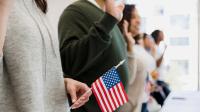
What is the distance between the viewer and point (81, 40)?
1447 mm

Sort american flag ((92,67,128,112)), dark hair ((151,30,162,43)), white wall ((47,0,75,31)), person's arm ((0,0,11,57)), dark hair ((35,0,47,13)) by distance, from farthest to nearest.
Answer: dark hair ((151,30,162,43)), white wall ((47,0,75,31)), american flag ((92,67,128,112)), dark hair ((35,0,47,13)), person's arm ((0,0,11,57))

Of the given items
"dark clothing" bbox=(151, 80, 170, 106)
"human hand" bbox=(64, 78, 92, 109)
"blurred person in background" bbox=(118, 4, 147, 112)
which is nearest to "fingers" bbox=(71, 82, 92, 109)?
"human hand" bbox=(64, 78, 92, 109)

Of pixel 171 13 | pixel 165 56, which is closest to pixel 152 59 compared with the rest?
pixel 165 56

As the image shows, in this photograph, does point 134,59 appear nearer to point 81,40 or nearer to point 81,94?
point 81,40

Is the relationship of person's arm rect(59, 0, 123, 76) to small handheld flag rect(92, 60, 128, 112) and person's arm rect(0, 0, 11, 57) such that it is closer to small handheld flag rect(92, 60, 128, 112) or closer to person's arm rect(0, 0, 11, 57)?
small handheld flag rect(92, 60, 128, 112)

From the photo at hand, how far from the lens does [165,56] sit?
2.70 meters

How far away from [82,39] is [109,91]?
0.84 feet

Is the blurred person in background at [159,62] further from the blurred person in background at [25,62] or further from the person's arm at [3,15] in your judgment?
the person's arm at [3,15]

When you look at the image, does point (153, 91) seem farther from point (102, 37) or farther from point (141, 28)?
point (102, 37)

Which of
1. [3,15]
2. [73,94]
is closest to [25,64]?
[3,15]

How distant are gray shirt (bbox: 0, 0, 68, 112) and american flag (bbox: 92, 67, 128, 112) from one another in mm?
430

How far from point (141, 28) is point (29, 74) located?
1.88m

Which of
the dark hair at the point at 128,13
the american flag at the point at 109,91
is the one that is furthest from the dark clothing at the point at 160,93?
the american flag at the point at 109,91

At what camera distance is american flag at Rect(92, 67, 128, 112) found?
4.21 ft
